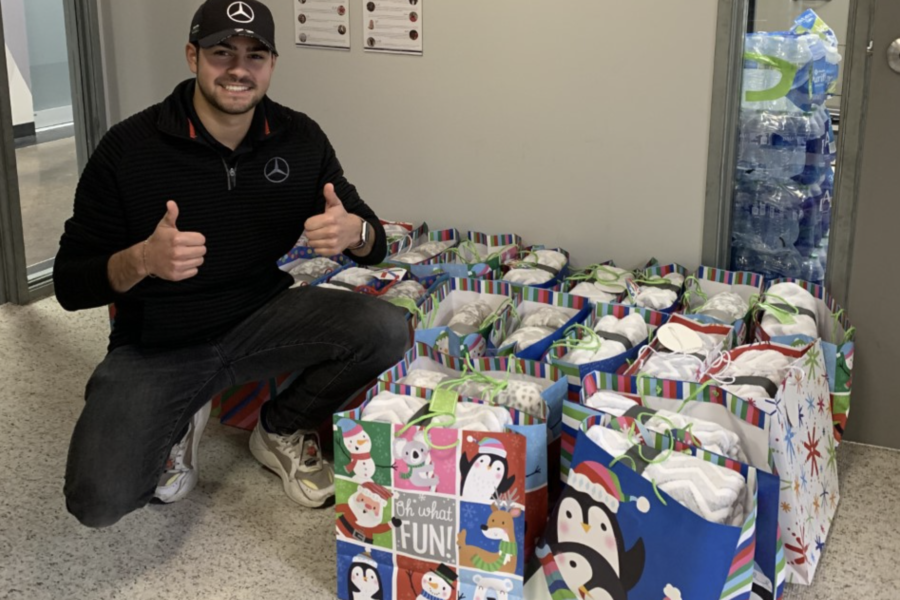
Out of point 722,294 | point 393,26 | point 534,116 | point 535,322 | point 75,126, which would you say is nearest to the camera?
point 535,322

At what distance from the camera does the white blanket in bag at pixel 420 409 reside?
1.91 meters

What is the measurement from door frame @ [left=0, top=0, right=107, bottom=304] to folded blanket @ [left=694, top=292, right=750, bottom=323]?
2.10 metres

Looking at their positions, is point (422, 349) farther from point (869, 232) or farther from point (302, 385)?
point (869, 232)

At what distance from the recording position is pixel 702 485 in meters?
1.74

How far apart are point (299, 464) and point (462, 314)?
1.72ft

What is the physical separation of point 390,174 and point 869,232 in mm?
1358

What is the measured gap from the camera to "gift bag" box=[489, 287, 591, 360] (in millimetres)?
2336

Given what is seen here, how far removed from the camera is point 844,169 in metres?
2.48

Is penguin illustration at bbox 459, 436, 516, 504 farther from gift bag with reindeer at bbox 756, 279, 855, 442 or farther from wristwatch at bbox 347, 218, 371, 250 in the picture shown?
gift bag with reindeer at bbox 756, 279, 855, 442

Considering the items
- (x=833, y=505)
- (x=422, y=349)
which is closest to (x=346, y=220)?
(x=422, y=349)

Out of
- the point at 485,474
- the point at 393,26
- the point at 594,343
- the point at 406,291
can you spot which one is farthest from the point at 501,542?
the point at 393,26

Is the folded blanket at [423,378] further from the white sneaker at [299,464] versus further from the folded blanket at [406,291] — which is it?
the folded blanket at [406,291]

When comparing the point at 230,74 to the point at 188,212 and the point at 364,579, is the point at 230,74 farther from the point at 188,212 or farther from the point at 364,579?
the point at 364,579

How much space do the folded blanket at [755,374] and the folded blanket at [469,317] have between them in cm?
60
